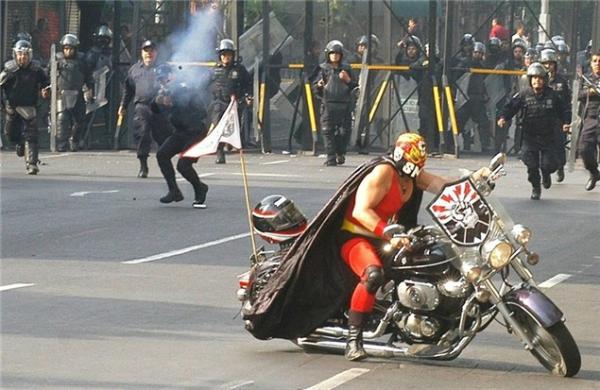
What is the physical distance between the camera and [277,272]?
972 centimetres

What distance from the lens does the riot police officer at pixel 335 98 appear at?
25922mm

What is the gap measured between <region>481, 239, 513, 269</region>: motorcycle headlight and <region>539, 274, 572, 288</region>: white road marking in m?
4.14

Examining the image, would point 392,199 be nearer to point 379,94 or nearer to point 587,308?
point 587,308

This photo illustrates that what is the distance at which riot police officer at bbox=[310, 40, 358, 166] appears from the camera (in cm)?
2592

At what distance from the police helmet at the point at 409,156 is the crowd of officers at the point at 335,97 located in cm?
946

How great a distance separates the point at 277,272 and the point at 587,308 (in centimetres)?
310

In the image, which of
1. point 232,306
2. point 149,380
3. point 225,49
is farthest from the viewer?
point 225,49

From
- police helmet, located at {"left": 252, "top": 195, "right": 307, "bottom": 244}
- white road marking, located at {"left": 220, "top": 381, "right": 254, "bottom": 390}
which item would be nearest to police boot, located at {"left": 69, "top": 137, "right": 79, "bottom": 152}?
police helmet, located at {"left": 252, "top": 195, "right": 307, "bottom": 244}

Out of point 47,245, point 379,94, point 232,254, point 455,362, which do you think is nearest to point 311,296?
point 455,362

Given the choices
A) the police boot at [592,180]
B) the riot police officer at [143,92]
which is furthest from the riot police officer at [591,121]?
the riot police officer at [143,92]

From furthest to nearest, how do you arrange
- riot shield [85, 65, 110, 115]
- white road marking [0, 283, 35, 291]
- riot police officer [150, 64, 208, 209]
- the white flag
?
riot shield [85, 65, 110, 115], riot police officer [150, 64, 208, 209], white road marking [0, 283, 35, 291], the white flag

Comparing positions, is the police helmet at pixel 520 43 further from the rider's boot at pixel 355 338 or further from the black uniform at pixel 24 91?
the rider's boot at pixel 355 338

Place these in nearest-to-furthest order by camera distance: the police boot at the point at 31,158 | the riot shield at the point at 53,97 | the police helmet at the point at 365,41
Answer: the police boot at the point at 31,158 → the riot shield at the point at 53,97 → the police helmet at the point at 365,41

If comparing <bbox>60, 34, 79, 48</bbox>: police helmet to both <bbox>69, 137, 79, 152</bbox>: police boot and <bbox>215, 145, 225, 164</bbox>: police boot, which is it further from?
<bbox>215, 145, 225, 164</bbox>: police boot
